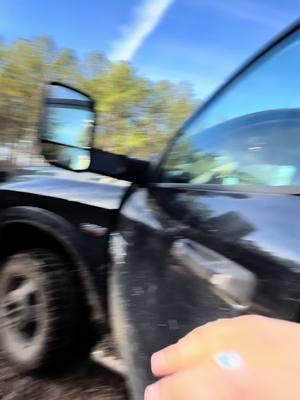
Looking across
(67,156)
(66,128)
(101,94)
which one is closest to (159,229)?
(67,156)

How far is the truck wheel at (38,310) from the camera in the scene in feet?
9.78

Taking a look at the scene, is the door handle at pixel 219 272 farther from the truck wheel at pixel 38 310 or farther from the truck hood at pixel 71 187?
the truck wheel at pixel 38 310

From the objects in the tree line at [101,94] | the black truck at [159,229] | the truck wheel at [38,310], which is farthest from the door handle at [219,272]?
the tree line at [101,94]

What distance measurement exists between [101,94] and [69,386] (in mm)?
12480

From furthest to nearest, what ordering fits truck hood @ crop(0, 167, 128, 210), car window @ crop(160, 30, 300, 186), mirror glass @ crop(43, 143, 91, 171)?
truck hood @ crop(0, 167, 128, 210)
mirror glass @ crop(43, 143, 91, 171)
car window @ crop(160, 30, 300, 186)

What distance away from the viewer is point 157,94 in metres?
14.7

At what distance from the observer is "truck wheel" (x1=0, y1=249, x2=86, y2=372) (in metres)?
2.98

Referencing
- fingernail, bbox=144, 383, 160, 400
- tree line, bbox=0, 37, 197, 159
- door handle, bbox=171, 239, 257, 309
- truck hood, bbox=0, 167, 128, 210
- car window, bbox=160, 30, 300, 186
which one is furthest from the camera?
tree line, bbox=0, 37, 197, 159

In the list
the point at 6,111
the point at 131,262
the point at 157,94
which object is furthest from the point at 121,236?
the point at 6,111

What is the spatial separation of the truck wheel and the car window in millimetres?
882

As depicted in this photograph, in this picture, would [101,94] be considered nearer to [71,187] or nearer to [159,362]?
[71,187]

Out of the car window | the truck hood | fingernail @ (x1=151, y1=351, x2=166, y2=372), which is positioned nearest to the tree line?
the truck hood

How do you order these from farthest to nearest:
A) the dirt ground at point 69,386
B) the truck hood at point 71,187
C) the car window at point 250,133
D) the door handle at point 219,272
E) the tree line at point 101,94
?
1. the tree line at point 101,94
2. the dirt ground at point 69,386
3. the truck hood at point 71,187
4. the car window at point 250,133
5. the door handle at point 219,272

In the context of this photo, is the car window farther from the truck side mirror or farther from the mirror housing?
the truck side mirror
